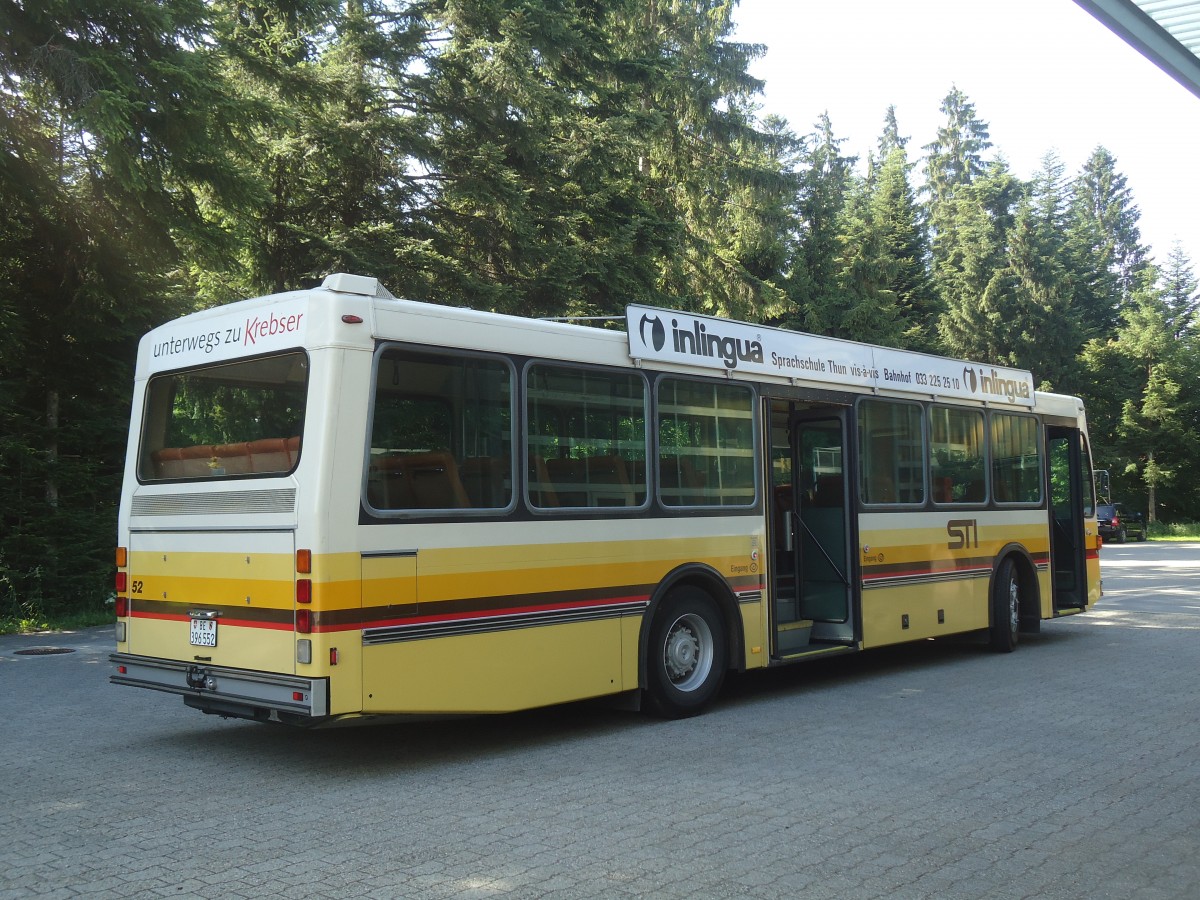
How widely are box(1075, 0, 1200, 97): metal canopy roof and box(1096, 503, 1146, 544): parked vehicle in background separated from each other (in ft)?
120

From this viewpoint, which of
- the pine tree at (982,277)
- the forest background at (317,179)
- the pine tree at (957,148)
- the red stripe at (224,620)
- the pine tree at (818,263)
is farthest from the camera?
the pine tree at (957,148)

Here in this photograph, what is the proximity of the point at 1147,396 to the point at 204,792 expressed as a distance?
52683 mm

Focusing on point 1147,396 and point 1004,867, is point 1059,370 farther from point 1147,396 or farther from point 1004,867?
point 1004,867

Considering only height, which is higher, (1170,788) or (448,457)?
(448,457)

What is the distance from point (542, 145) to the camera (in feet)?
65.6

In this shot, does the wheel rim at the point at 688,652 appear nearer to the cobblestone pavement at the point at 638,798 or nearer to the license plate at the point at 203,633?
the cobblestone pavement at the point at 638,798

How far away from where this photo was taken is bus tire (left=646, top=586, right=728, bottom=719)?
28.7 ft

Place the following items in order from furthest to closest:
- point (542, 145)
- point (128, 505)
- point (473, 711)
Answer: point (542, 145) → point (128, 505) → point (473, 711)

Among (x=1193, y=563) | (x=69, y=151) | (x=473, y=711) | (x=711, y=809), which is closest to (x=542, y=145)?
(x=69, y=151)

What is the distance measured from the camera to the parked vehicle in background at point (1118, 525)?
143 ft

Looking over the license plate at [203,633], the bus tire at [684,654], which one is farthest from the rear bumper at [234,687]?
the bus tire at [684,654]

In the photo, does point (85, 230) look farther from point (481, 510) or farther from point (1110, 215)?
point (1110, 215)

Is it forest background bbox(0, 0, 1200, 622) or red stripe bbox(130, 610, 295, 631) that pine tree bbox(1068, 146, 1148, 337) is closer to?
forest background bbox(0, 0, 1200, 622)

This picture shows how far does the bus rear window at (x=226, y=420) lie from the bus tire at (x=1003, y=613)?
28.1 ft
